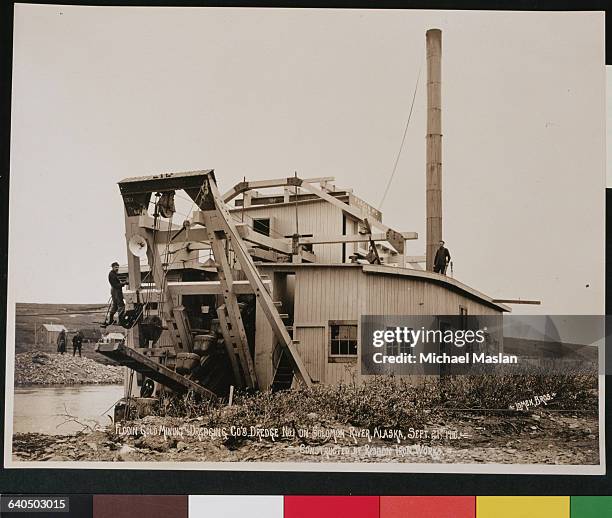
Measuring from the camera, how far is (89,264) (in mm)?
2637

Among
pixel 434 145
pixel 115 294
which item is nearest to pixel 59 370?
pixel 115 294

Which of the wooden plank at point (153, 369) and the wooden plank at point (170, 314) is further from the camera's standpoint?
the wooden plank at point (170, 314)

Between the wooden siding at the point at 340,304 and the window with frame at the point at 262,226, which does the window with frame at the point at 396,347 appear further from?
the window with frame at the point at 262,226

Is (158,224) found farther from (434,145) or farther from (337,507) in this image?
(337,507)

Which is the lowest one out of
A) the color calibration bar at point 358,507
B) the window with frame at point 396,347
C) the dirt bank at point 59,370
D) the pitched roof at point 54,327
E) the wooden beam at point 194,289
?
the color calibration bar at point 358,507

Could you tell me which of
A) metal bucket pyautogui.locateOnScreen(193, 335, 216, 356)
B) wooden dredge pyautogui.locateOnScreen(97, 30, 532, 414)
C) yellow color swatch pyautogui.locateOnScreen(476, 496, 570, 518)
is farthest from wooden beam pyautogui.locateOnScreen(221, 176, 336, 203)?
yellow color swatch pyautogui.locateOnScreen(476, 496, 570, 518)

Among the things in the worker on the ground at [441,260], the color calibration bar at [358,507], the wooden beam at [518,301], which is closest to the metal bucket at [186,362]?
the color calibration bar at [358,507]

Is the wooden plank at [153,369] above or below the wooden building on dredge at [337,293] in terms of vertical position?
below

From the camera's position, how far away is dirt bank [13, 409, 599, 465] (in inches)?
101

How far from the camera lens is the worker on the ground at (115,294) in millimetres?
2627

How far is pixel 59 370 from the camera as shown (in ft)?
8.59

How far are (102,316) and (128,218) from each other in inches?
14.7

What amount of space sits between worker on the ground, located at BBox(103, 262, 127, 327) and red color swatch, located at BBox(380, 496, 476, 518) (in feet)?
3.86

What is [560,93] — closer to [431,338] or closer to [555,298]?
[555,298]
